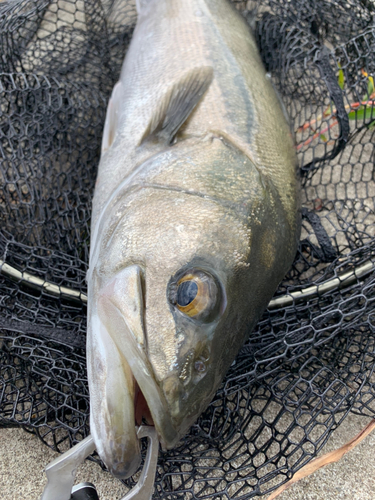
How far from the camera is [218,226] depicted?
167cm

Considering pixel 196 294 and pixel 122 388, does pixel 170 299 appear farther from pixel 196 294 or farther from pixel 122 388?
pixel 122 388

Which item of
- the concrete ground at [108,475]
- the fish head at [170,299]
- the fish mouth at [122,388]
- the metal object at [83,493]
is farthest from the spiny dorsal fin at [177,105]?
the concrete ground at [108,475]

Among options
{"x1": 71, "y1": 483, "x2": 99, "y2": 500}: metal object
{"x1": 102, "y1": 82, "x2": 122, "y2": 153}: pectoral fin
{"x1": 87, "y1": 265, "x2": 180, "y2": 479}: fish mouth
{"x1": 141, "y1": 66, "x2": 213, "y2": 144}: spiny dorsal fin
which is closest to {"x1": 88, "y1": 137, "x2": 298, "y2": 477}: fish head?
{"x1": 87, "y1": 265, "x2": 180, "y2": 479}: fish mouth

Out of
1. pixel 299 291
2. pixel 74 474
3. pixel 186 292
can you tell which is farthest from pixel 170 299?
pixel 299 291

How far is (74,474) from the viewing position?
1.38 meters

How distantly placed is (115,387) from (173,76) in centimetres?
195

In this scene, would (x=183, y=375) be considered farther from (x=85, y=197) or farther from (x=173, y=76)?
(x=173, y=76)

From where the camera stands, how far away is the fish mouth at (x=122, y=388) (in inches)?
51.2

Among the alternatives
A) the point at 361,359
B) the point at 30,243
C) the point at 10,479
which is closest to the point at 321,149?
the point at 361,359

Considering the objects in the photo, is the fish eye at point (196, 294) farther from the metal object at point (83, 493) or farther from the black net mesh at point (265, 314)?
the metal object at point (83, 493)

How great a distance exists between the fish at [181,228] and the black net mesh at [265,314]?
31 centimetres

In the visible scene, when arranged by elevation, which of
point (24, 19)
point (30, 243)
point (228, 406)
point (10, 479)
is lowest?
point (10, 479)

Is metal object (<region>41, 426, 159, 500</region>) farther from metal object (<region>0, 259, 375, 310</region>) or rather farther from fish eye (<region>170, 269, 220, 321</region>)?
metal object (<region>0, 259, 375, 310</region>)

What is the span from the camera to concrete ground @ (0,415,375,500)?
75.1 inches
